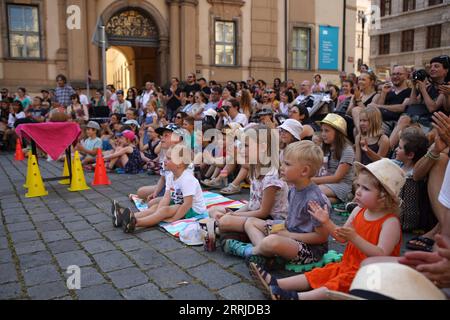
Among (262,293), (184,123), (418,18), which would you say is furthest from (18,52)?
(418,18)

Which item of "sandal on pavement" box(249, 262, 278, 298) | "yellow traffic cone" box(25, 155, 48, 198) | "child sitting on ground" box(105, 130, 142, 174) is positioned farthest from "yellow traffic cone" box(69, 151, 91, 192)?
"sandal on pavement" box(249, 262, 278, 298)

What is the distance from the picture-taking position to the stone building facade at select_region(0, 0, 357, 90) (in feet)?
45.7

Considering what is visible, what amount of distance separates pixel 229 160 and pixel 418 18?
30.8m

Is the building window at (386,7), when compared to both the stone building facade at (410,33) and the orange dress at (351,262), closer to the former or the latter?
the stone building facade at (410,33)

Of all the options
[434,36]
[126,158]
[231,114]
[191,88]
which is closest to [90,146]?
[126,158]

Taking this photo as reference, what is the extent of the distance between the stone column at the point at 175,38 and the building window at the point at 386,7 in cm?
2525

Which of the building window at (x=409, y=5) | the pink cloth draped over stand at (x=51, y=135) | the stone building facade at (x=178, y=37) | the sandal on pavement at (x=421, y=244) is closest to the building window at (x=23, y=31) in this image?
the stone building facade at (x=178, y=37)

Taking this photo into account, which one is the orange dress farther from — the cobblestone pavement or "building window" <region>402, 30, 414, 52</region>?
"building window" <region>402, 30, 414, 52</region>

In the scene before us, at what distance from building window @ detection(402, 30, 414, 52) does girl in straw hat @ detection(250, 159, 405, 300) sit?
112 feet

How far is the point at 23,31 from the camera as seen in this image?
13852 millimetres

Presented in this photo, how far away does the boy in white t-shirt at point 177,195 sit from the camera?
4.34m

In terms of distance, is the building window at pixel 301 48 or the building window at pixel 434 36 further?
the building window at pixel 434 36

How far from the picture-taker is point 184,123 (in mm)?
7719
